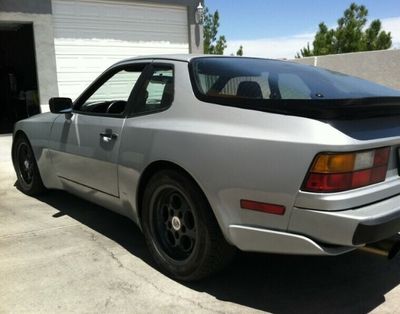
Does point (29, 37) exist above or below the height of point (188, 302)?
above

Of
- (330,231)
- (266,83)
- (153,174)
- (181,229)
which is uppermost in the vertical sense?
(266,83)

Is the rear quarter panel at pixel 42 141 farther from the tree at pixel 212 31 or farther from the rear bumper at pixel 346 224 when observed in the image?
the tree at pixel 212 31

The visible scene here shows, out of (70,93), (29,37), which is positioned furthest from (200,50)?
(29,37)

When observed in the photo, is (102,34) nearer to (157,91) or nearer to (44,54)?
(44,54)

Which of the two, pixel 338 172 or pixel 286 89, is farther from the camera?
pixel 286 89

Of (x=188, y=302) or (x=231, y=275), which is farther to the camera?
(x=231, y=275)

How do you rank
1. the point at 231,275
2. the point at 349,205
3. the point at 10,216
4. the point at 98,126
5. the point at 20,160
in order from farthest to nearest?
the point at 20,160 → the point at 10,216 → the point at 98,126 → the point at 231,275 → the point at 349,205

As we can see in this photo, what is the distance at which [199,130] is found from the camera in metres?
3.14

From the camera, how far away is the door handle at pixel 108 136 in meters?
3.87

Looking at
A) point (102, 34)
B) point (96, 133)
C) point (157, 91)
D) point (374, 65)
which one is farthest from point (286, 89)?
point (374, 65)

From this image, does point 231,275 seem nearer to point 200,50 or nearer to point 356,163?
point 356,163

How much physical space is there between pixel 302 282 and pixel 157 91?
1719 mm

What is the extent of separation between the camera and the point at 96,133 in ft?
13.5

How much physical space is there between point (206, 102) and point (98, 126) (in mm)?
1249
